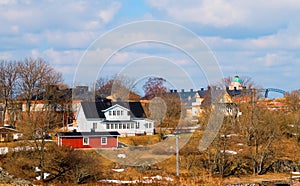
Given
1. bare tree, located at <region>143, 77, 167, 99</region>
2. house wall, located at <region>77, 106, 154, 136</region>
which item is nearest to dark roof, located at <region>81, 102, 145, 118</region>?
house wall, located at <region>77, 106, 154, 136</region>

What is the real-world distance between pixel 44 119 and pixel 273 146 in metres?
14.6

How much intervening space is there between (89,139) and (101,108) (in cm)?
828

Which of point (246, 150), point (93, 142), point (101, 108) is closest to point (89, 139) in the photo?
point (93, 142)

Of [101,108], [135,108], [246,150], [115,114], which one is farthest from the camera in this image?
[135,108]

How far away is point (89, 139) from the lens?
3444cm

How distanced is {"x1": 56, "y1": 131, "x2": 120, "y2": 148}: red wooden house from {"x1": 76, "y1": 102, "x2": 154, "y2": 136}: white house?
5072mm

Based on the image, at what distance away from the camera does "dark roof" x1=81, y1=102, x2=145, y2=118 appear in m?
41.1

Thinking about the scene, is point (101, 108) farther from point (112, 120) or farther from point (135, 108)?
point (135, 108)

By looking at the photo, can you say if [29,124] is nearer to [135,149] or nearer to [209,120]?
[135,149]

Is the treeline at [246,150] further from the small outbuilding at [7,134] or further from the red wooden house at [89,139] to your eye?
the small outbuilding at [7,134]

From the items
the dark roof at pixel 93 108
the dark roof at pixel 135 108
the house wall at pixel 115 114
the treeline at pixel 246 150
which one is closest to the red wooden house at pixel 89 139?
the dark roof at pixel 93 108

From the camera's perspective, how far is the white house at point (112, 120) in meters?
40.8

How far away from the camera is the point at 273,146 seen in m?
32.0

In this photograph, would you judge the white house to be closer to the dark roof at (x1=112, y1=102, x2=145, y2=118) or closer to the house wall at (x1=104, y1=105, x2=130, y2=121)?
the house wall at (x1=104, y1=105, x2=130, y2=121)
